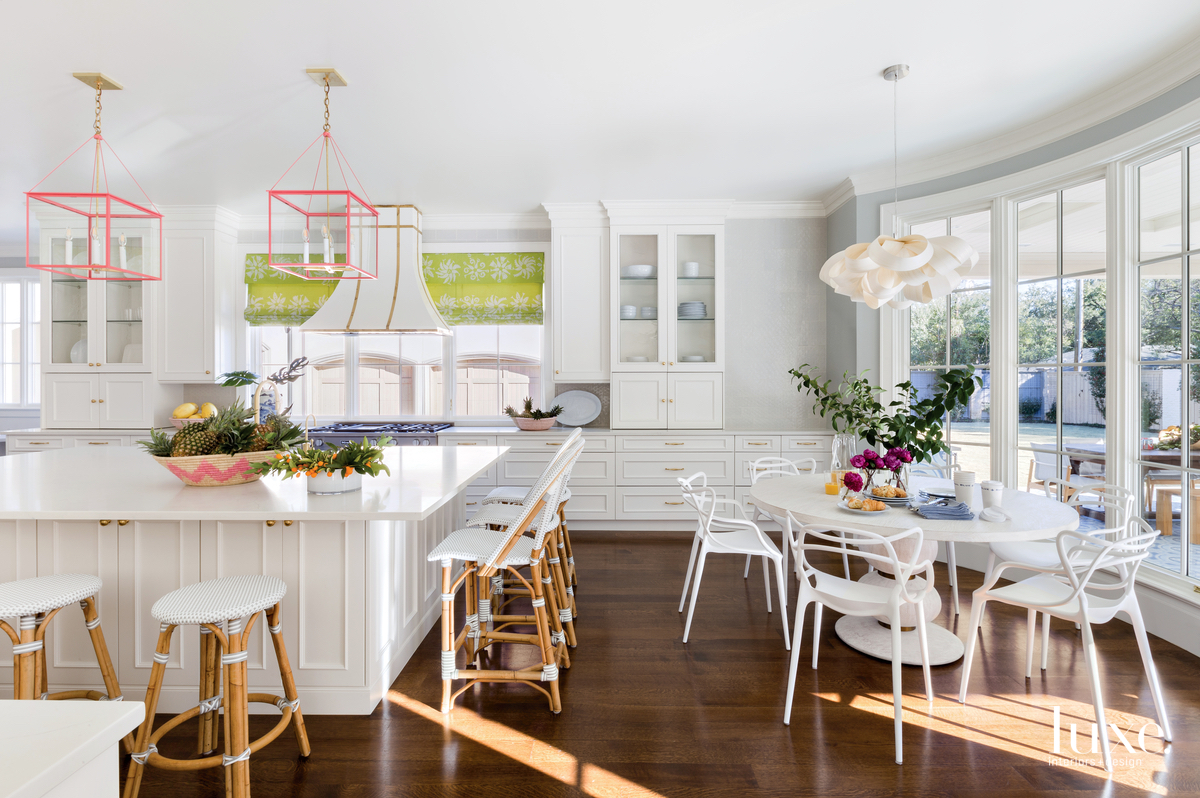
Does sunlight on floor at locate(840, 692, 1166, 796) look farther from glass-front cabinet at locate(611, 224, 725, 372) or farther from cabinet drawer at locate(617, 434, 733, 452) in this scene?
glass-front cabinet at locate(611, 224, 725, 372)

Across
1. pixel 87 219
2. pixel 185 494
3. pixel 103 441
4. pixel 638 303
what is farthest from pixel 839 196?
pixel 103 441

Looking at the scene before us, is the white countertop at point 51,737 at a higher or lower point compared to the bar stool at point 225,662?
higher

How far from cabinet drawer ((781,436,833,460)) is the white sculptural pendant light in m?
1.83

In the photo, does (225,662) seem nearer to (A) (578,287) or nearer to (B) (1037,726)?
(B) (1037,726)

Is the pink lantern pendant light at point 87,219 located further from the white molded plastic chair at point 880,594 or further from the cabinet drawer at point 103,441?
the white molded plastic chair at point 880,594

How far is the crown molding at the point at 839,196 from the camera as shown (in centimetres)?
421

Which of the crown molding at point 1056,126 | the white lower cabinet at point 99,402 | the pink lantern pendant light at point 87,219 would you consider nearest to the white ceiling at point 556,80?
the crown molding at point 1056,126

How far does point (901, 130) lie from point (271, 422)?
3.53m

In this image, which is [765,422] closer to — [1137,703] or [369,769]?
[1137,703]

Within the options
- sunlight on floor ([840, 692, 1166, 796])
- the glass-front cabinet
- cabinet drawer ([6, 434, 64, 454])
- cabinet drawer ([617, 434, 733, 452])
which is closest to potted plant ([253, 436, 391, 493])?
sunlight on floor ([840, 692, 1166, 796])

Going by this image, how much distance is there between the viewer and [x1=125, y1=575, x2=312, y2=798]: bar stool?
61.4 inches

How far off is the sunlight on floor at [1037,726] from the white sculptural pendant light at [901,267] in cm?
157

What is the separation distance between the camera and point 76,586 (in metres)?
1.75

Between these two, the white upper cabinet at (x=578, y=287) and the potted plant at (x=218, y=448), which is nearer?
the potted plant at (x=218, y=448)
